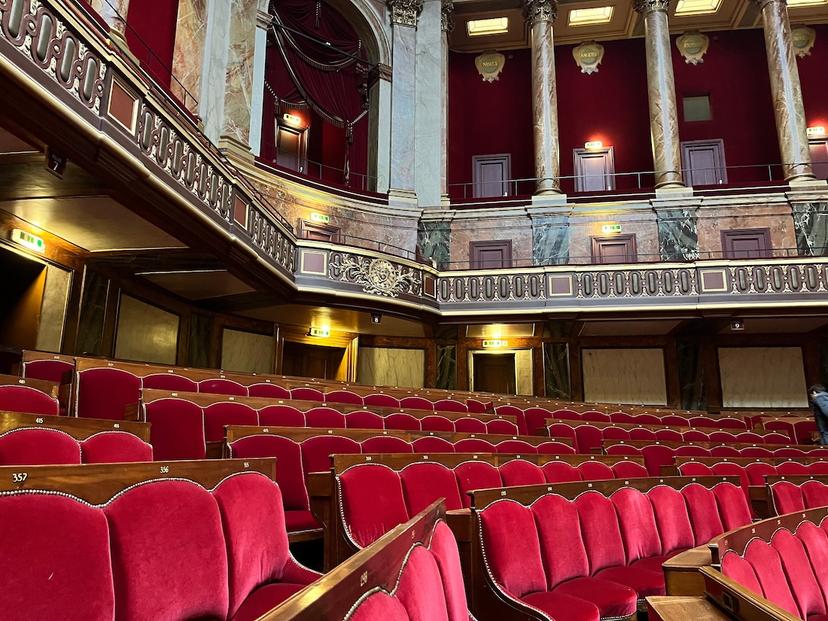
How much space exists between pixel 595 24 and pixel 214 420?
1046cm

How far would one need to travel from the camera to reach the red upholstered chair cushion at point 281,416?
2.69m

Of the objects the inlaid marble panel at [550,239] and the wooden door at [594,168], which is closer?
the inlaid marble panel at [550,239]

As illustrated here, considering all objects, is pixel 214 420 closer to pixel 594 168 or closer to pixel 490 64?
pixel 594 168

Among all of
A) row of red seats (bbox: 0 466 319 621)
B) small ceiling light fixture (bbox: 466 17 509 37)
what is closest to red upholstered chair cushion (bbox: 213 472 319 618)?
row of red seats (bbox: 0 466 319 621)

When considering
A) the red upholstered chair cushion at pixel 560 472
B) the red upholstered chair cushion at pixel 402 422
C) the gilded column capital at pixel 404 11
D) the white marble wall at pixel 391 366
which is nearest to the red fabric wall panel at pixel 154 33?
the white marble wall at pixel 391 366

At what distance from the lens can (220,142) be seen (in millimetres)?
7039

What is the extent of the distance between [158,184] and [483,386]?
553cm

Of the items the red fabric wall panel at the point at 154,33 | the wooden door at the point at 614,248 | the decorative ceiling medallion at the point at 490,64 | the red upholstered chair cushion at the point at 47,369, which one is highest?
the decorative ceiling medallion at the point at 490,64

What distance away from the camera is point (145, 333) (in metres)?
5.62

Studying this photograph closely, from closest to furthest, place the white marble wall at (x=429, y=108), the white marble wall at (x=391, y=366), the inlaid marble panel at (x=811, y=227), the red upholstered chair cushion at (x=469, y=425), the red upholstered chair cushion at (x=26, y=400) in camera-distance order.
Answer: the red upholstered chair cushion at (x=26, y=400), the red upholstered chair cushion at (x=469, y=425), the white marble wall at (x=391, y=366), the inlaid marble panel at (x=811, y=227), the white marble wall at (x=429, y=108)

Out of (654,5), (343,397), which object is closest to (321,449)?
(343,397)

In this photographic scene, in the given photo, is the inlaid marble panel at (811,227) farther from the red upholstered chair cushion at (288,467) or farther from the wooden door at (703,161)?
the red upholstered chair cushion at (288,467)

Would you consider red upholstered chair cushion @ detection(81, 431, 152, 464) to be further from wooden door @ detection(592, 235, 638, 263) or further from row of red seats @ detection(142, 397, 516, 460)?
wooden door @ detection(592, 235, 638, 263)

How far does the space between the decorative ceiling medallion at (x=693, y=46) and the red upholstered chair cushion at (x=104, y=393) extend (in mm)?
10716
